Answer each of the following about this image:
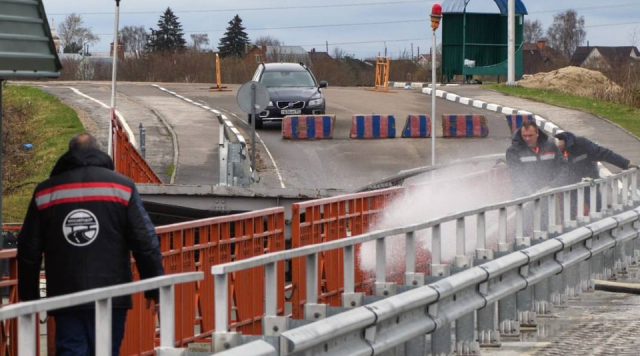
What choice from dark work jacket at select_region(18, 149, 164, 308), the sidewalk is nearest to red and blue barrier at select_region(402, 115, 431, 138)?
the sidewalk

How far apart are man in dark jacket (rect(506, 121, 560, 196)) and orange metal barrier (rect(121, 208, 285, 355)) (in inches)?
157

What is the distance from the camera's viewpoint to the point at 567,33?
166 metres

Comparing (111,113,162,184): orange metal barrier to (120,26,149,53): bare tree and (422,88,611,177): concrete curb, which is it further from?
(120,26,149,53): bare tree

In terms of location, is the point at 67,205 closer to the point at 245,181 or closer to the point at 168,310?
the point at 168,310

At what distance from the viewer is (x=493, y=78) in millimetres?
75375

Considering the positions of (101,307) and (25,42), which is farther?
(25,42)

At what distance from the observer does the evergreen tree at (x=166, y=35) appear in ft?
462

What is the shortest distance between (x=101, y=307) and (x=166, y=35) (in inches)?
5433

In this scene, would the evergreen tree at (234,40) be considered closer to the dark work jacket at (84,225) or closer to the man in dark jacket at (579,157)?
the man in dark jacket at (579,157)

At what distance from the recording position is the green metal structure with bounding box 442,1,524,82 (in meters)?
53.5

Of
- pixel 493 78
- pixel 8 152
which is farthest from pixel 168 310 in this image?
pixel 493 78

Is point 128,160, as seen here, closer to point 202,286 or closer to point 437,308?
point 202,286

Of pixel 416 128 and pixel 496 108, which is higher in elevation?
pixel 496 108

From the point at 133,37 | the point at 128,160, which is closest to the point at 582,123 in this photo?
the point at 128,160
